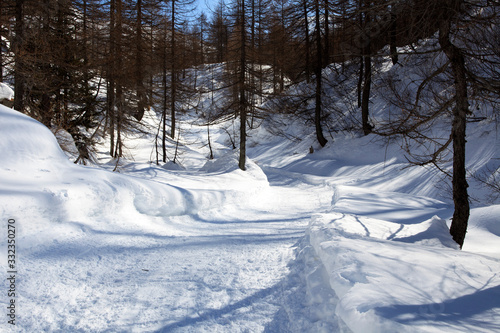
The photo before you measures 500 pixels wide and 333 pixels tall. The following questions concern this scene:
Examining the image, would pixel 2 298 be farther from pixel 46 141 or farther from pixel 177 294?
pixel 46 141

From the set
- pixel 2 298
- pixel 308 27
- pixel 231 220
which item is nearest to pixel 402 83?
pixel 308 27

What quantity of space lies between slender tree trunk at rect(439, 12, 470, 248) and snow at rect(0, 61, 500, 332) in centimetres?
53

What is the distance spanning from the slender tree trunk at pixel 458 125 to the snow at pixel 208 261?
0.53 meters

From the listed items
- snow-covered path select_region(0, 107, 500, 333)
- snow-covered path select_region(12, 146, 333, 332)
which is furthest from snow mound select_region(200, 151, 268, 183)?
snow-covered path select_region(12, 146, 333, 332)

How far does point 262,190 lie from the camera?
11875mm

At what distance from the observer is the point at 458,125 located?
5516mm

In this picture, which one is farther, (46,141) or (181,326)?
(46,141)

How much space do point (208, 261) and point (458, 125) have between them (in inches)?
191

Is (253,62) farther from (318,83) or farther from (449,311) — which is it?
(449,311)

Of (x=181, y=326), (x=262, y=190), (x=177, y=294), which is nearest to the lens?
(x=181, y=326)

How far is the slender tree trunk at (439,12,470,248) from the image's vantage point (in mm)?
5355

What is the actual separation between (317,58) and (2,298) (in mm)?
20644

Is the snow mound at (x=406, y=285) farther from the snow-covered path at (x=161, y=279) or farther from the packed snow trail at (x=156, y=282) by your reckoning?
the packed snow trail at (x=156, y=282)

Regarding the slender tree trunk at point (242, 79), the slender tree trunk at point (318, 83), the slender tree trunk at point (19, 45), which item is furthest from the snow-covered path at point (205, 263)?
the slender tree trunk at point (318, 83)
